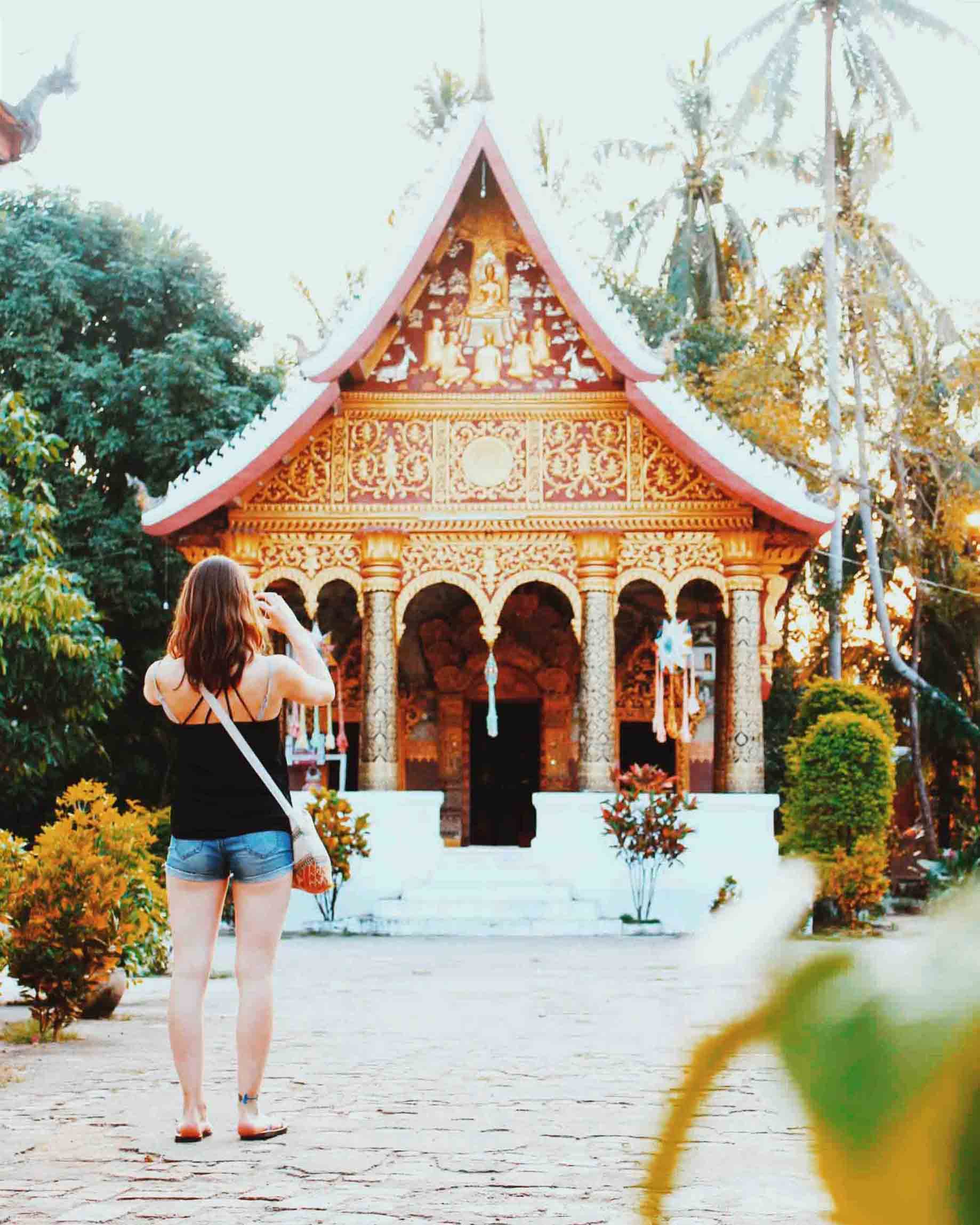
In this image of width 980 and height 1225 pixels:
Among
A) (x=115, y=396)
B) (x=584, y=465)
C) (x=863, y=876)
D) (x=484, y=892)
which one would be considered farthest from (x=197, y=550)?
(x=863, y=876)

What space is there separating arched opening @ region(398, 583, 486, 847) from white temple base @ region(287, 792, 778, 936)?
10.1 feet

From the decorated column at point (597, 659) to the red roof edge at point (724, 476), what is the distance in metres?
1.06

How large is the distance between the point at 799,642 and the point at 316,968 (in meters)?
16.9

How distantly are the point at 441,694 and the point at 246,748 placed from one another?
1337cm

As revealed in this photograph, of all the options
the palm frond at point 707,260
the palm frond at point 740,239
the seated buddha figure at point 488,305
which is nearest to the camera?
the seated buddha figure at point 488,305

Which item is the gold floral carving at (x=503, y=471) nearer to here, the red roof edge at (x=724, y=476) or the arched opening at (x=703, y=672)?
the red roof edge at (x=724, y=476)

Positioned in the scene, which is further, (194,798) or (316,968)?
(316,968)

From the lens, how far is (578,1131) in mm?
4516

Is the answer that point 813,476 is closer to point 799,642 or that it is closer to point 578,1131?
point 799,642

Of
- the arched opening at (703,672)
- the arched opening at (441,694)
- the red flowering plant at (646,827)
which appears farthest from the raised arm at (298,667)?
the arched opening at (441,694)

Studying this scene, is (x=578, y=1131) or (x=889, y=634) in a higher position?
(x=889, y=634)

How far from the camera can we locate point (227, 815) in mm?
4293

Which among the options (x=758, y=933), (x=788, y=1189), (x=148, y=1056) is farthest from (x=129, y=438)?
(x=758, y=933)

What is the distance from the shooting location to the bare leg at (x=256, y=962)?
420cm
